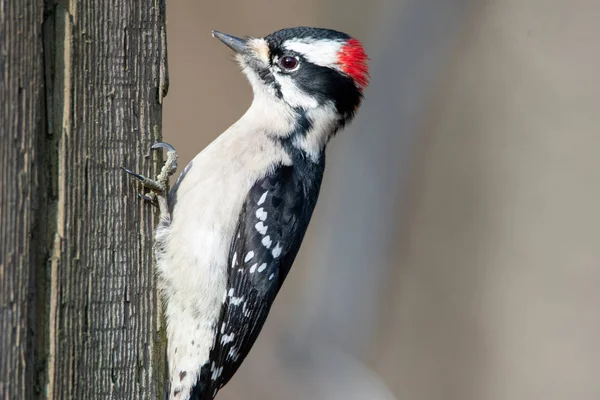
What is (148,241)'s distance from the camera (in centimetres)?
280

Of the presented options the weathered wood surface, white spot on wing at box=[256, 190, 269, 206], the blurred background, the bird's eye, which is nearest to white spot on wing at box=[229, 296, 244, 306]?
white spot on wing at box=[256, 190, 269, 206]

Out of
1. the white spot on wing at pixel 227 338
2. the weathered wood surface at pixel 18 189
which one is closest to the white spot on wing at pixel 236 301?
the white spot on wing at pixel 227 338

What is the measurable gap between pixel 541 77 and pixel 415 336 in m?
2.18

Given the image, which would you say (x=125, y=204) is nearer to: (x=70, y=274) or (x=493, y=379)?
(x=70, y=274)

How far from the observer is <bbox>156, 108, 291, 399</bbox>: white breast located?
2900mm

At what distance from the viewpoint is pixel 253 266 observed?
3246mm

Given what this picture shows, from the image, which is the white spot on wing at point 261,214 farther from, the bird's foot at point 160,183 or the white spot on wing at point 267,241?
the bird's foot at point 160,183

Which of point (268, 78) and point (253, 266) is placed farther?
point (268, 78)

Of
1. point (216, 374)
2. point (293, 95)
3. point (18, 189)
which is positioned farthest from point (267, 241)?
point (18, 189)

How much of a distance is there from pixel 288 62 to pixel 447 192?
316 cm

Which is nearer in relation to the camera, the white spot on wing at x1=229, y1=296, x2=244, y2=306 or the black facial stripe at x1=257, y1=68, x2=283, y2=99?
the white spot on wing at x1=229, y1=296, x2=244, y2=306

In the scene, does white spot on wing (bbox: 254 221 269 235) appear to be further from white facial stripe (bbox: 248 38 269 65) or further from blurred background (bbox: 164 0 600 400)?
blurred background (bbox: 164 0 600 400)

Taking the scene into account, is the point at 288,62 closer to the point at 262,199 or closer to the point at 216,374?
the point at 262,199

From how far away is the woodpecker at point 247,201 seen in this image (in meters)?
2.96
